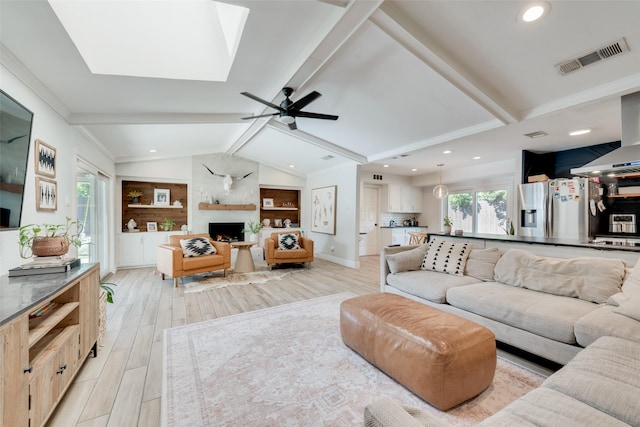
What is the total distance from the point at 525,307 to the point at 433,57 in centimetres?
223

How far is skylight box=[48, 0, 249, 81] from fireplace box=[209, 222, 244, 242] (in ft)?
14.9

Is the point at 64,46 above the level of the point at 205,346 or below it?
above

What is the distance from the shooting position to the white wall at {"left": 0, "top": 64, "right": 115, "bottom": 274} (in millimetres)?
1896

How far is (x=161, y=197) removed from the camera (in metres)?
6.28

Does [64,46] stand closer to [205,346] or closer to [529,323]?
[205,346]

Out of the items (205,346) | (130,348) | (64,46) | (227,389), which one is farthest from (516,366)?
(64,46)

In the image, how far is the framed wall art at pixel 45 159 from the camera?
7.48 ft

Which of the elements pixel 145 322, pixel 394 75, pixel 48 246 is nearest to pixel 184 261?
pixel 145 322

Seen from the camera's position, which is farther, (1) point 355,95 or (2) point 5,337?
(1) point 355,95

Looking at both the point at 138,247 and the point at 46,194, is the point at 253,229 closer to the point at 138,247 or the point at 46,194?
the point at 138,247

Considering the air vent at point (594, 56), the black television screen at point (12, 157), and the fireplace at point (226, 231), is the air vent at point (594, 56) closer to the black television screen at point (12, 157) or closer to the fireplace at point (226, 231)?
the black television screen at point (12, 157)

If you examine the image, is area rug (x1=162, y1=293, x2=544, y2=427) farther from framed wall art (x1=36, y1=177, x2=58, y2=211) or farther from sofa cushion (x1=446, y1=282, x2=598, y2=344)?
framed wall art (x1=36, y1=177, x2=58, y2=211)

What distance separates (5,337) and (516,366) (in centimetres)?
306

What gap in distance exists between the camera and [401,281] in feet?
10.2
